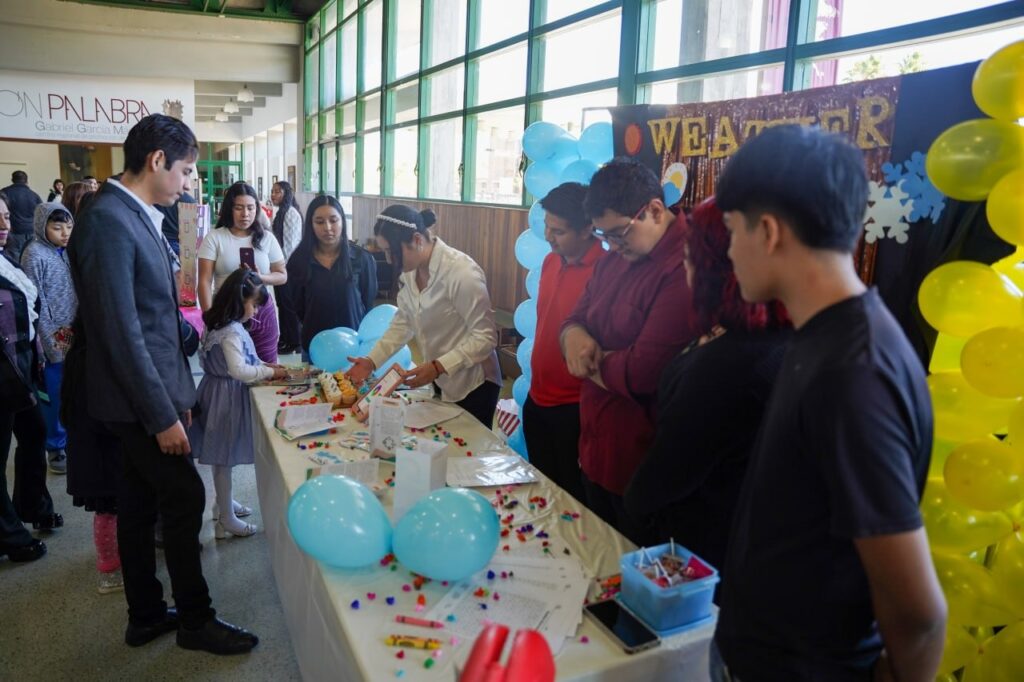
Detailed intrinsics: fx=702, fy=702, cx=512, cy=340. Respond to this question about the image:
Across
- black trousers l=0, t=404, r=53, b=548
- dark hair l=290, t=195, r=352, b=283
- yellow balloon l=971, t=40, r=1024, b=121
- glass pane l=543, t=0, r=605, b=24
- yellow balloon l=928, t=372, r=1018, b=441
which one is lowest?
black trousers l=0, t=404, r=53, b=548

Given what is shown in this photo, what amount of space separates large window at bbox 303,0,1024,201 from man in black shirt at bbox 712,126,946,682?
226 cm

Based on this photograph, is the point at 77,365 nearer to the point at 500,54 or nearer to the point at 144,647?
the point at 144,647

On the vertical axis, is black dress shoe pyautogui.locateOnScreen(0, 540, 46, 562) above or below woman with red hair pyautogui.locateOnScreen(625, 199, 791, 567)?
below

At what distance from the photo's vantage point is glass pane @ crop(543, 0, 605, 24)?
16.4 ft

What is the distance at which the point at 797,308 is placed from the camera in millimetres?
893

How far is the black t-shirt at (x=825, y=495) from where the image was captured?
79cm

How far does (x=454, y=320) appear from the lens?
2727 mm

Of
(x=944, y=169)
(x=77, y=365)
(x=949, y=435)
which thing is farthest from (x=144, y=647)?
(x=944, y=169)

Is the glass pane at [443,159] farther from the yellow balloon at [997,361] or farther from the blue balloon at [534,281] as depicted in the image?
the yellow balloon at [997,361]

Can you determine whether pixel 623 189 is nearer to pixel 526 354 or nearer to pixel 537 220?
pixel 537 220

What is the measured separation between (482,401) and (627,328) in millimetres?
1058

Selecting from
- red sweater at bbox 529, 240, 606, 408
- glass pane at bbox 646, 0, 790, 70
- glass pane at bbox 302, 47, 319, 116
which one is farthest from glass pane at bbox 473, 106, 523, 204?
glass pane at bbox 302, 47, 319, 116

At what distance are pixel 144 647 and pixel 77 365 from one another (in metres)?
0.96

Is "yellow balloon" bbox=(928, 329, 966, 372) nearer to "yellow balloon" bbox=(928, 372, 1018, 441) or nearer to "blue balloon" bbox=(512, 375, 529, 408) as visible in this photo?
Result: "yellow balloon" bbox=(928, 372, 1018, 441)
